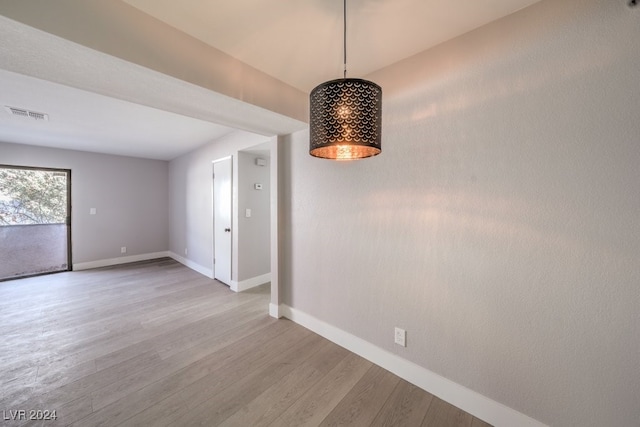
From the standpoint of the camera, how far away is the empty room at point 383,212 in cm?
111

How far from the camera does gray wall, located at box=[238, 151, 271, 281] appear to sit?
11.6ft

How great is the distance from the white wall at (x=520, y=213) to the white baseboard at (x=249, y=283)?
2268 mm

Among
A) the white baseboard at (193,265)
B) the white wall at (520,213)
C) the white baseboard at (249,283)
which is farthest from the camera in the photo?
the white baseboard at (193,265)

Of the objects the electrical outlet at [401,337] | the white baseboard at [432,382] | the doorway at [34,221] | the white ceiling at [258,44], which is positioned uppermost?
the white ceiling at [258,44]

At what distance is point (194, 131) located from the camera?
3.52 meters

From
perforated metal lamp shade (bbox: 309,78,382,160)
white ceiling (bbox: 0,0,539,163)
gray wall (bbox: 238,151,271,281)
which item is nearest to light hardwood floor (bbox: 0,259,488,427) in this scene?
gray wall (bbox: 238,151,271,281)

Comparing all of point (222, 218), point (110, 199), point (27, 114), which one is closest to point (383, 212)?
point (222, 218)

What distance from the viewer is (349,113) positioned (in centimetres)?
99

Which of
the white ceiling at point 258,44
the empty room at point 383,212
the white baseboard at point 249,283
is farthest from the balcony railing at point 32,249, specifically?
the white baseboard at point 249,283

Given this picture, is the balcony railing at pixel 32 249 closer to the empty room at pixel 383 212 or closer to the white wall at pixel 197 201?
the white wall at pixel 197 201

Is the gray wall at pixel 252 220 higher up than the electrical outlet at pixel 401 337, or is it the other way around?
the gray wall at pixel 252 220

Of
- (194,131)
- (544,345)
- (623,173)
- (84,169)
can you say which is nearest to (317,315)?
(544,345)

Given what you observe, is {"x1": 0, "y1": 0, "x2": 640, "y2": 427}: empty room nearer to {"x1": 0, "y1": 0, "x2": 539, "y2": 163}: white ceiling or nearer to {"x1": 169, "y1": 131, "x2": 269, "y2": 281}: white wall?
{"x1": 0, "y1": 0, "x2": 539, "y2": 163}: white ceiling

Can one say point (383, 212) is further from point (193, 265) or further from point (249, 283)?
point (193, 265)
